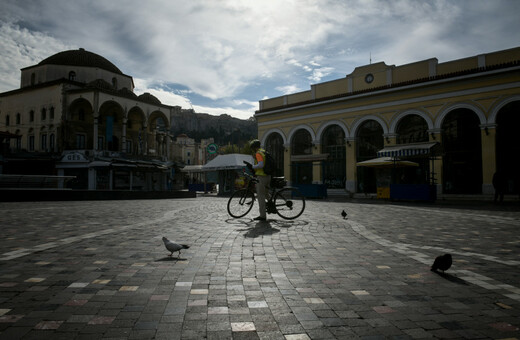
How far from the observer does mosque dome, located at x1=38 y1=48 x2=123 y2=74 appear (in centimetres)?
4538

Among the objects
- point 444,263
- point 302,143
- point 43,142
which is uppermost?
point 43,142

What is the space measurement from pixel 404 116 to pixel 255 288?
25490 mm

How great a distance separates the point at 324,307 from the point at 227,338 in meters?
0.91

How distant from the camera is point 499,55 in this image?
2200cm

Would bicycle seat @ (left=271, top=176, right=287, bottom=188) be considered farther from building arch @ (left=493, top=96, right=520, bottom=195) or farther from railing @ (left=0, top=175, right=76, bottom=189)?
building arch @ (left=493, top=96, right=520, bottom=195)

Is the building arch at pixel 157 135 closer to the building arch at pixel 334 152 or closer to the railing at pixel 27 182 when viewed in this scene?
the building arch at pixel 334 152

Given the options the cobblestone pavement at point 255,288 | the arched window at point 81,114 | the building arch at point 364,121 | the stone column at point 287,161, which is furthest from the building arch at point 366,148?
the arched window at point 81,114

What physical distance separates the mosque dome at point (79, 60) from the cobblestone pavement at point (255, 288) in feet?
156

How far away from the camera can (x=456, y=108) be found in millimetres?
23000

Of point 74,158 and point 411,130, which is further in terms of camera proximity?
point 74,158

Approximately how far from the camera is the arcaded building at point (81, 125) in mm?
39094

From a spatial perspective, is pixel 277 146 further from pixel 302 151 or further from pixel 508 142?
pixel 508 142

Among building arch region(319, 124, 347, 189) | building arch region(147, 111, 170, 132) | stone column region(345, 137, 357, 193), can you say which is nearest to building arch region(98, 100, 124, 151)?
building arch region(147, 111, 170, 132)

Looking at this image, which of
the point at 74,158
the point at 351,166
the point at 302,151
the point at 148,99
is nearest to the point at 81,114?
the point at 74,158
